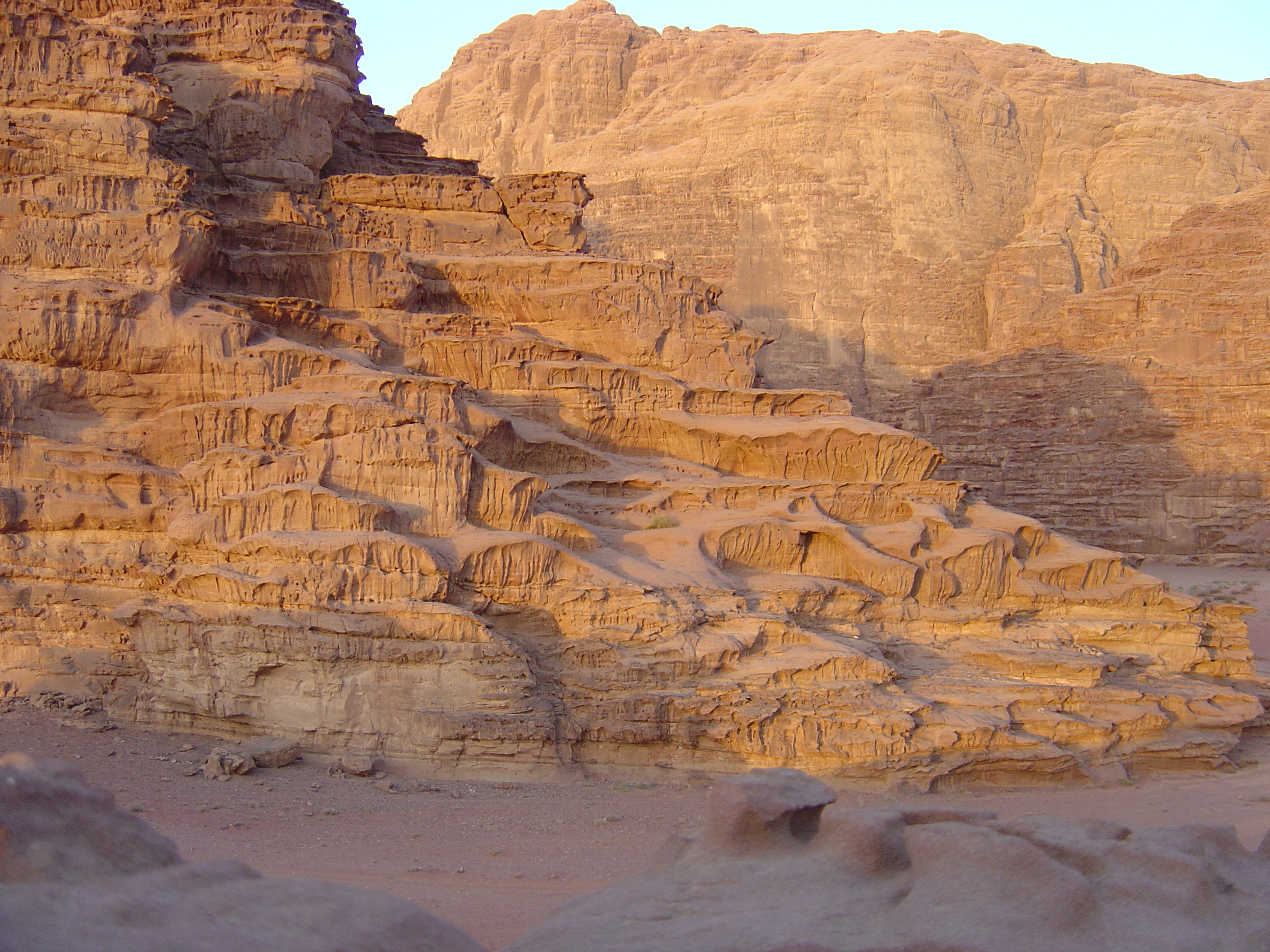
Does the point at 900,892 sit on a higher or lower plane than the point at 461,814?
higher

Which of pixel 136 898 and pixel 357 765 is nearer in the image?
pixel 136 898

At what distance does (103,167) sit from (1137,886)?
15313mm

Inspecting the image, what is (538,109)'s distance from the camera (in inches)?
2906

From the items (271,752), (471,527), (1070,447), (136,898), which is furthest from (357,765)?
(1070,447)

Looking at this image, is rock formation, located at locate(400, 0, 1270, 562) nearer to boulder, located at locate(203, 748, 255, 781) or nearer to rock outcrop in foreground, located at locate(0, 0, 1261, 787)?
rock outcrop in foreground, located at locate(0, 0, 1261, 787)

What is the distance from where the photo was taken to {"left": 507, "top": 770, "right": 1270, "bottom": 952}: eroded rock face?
482cm

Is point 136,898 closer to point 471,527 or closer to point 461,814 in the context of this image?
point 461,814

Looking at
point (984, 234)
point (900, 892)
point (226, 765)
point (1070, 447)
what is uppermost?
point (984, 234)

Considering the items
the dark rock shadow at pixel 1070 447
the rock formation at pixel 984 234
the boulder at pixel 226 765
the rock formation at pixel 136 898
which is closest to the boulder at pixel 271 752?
the boulder at pixel 226 765

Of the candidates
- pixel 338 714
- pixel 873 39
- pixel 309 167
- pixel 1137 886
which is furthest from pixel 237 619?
pixel 873 39

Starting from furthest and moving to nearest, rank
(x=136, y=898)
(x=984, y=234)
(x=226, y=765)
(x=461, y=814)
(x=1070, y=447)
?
(x=984, y=234)
(x=1070, y=447)
(x=226, y=765)
(x=461, y=814)
(x=136, y=898)

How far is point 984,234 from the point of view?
60.2 m

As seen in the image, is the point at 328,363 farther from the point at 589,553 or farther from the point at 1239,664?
the point at 1239,664

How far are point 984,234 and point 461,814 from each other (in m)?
55.8
